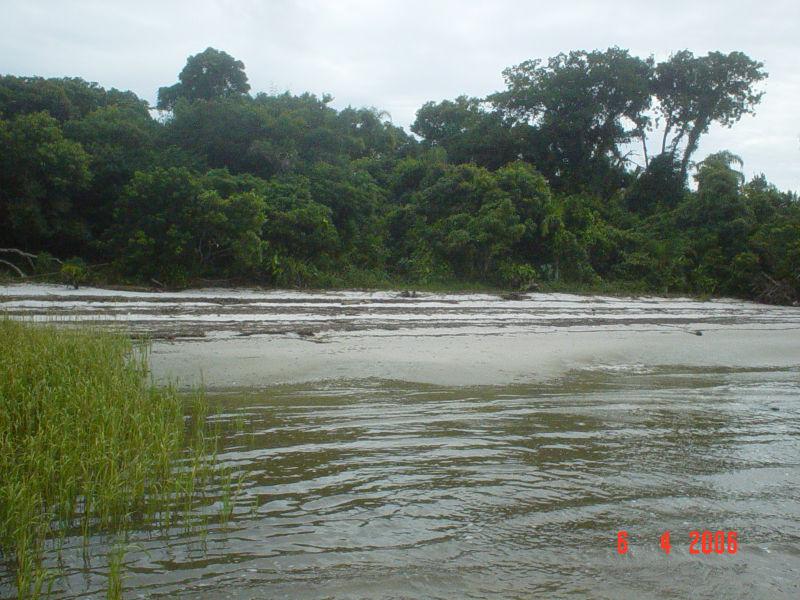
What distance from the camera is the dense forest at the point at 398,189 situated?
16656mm

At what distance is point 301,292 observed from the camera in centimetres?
1820

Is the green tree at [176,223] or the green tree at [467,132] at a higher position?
the green tree at [467,132]

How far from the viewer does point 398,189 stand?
2578cm

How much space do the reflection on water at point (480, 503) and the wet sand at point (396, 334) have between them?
5.45 ft

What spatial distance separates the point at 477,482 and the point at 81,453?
9.90 feet

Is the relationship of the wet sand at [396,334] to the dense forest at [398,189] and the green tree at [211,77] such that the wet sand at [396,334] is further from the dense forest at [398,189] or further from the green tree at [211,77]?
the green tree at [211,77]

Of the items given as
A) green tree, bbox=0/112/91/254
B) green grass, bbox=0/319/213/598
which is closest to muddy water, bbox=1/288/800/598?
green grass, bbox=0/319/213/598

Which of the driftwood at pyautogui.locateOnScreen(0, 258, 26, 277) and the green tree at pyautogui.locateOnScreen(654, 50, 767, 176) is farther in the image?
the green tree at pyautogui.locateOnScreen(654, 50, 767, 176)

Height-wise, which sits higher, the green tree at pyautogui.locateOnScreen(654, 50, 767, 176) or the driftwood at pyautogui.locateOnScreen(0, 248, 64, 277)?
the green tree at pyautogui.locateOnScreen(654, 50, 767, 176)
